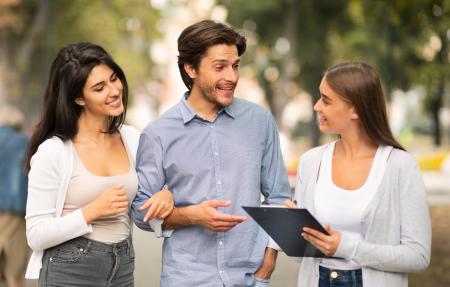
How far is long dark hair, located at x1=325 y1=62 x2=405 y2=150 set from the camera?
9.53ft

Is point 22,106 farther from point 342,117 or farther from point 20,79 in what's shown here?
point 342,117

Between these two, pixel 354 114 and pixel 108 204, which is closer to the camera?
pixel 354 114

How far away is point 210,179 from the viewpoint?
124 inches

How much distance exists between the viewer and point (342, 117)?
9.73ft

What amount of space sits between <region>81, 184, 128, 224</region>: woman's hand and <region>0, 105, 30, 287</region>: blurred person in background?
4.07 metres

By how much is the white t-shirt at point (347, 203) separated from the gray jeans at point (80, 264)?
0.90m

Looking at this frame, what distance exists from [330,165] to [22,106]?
28.9 meters

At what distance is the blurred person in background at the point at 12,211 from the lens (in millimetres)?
6898

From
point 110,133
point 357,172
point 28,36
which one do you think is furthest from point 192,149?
point 28,36

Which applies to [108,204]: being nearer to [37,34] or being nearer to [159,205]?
[159,205]

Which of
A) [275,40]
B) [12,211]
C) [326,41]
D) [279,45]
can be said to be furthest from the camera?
[279,45]

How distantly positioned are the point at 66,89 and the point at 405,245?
154 cm

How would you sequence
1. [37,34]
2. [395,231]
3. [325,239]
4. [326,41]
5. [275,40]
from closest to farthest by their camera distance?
[325,239] → [395,231] → [37,34] → [326,41] → [275,40]

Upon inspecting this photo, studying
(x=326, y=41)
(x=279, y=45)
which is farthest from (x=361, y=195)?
(x=279, y=45)
